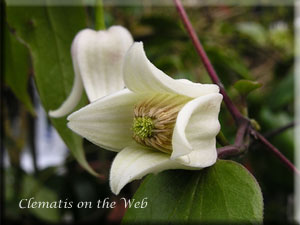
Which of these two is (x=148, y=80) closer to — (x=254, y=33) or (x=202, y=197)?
(x=202, y=197)

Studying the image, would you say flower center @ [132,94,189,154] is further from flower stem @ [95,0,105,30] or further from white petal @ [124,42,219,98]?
flower stem @ [95,0,105,30]

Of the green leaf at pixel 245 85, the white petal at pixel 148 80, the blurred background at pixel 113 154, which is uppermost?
the white petal at pixel 148 80

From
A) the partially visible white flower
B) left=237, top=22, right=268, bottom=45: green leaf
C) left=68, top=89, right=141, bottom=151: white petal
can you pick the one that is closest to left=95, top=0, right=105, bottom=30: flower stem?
the partially visible white flower

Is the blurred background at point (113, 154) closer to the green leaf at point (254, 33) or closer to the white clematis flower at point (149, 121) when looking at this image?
the green leaf at point (254, 33)

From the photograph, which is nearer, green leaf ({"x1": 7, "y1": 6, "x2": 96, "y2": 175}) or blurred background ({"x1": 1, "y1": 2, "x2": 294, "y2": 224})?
green leaf ({"x1": 7, "y1": 6, "x2": 96, "y2": 175})

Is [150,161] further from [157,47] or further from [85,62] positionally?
[157,47]

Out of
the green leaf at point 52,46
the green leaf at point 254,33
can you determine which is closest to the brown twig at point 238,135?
the green leaf at point 52,46
